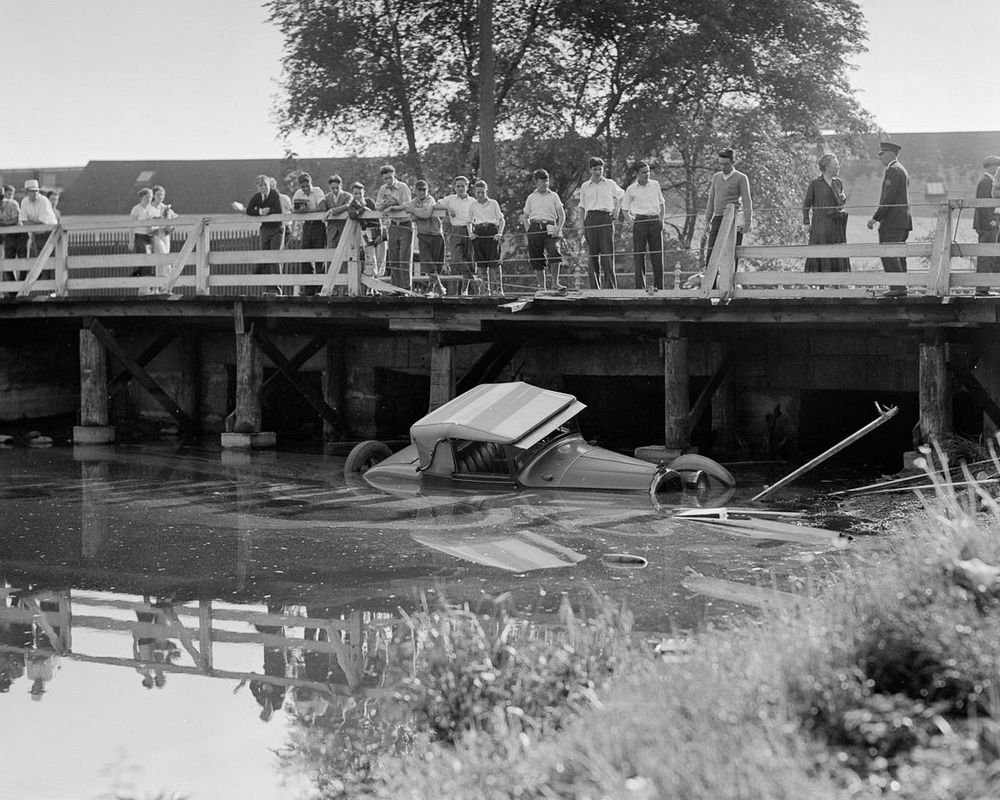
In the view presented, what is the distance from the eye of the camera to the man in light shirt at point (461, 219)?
1741cm

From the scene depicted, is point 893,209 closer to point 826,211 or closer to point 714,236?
point 826,211

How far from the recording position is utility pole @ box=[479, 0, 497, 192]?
3078cm

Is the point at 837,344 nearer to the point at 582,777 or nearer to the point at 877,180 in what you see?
the point at 582,777

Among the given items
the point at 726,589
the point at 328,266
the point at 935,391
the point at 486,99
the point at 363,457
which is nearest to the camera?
the point at 726,589

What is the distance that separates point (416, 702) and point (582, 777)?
4.97 ft

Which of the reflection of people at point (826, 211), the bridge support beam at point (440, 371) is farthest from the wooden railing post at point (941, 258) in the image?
the bridge support beam at point (440, 371)

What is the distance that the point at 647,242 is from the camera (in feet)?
53.0

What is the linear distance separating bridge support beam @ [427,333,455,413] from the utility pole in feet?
45.5

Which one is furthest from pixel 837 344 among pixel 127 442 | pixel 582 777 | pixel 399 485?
pixel 582 777

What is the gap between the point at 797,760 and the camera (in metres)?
4.35

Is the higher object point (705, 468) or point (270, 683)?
point (705, 468)

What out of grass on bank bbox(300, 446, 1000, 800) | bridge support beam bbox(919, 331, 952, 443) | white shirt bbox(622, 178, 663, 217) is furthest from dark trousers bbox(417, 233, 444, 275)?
grass on bank bbox(300, 446, 1000, 800)

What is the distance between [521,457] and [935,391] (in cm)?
430

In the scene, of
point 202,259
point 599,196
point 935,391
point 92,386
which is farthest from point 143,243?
point 935,391
